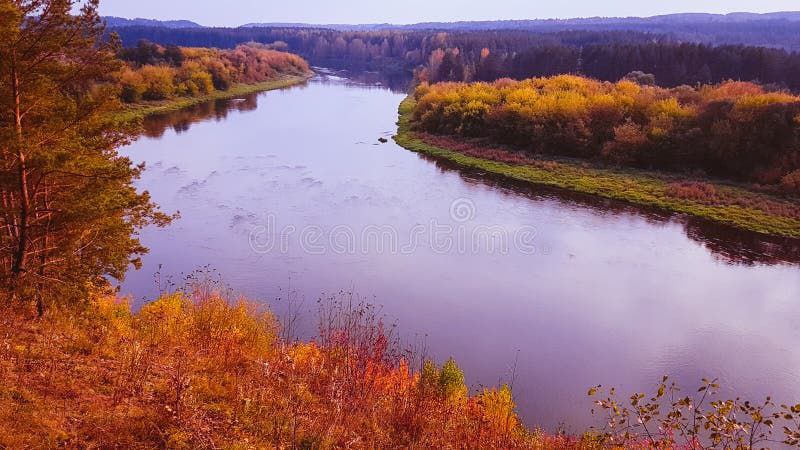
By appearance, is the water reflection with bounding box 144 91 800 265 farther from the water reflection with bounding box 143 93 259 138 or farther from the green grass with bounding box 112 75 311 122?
the green grass with bounding box 112 75 311 122

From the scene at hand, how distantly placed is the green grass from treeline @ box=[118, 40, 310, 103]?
1138mm

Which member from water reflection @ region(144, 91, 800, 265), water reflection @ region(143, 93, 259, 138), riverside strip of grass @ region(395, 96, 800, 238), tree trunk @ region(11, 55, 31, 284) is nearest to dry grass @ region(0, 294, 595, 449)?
tree trunk @ region(11, 55, 31, 284)

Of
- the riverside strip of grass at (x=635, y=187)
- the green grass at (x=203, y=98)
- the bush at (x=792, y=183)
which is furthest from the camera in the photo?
the green grass at (x=203, y=98)

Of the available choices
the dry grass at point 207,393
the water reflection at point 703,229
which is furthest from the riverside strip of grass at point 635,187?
the dry grass at point 207,393

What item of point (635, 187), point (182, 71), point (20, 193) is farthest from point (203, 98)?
point (20, 193)

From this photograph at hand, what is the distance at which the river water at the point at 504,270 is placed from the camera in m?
16.7

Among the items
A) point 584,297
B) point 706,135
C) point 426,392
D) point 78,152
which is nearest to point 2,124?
point 78,152

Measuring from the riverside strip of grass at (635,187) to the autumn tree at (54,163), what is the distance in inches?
1217

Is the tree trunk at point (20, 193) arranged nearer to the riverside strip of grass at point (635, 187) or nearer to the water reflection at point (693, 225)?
the water reflection at point (693, 225)

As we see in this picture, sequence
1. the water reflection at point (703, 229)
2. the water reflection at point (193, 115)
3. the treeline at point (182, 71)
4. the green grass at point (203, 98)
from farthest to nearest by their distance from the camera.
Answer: the treeline at point (182, 71), the green grass at point (203, 98), the water reflection at point (193, 115), the water reflection at point (703, 229)

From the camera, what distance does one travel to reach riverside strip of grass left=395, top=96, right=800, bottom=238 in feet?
101

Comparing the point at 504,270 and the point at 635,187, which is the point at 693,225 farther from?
the point at 504,270

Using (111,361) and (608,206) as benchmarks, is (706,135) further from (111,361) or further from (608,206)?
(111,361)

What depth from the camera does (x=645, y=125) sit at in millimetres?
43406
